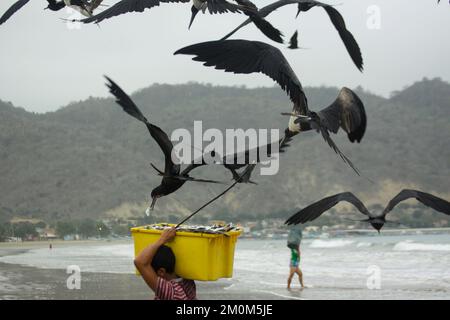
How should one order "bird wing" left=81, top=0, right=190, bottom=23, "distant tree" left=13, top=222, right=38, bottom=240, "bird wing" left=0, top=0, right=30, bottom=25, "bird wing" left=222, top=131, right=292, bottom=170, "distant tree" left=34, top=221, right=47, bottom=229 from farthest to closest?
"distant tree" left=34, top=221, right=47, bottom=229 < "distant tree" left=13, top=222, right=38, bottom=240 < "bird wing" left=0, top=0, right=30, bottom=25 < "bird wing" left=81, top=0, right=190, bottom=23 < "bird wing" left=222, top=131, right=292, bottom=170

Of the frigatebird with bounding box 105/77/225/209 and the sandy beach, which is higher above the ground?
the frigatebird with bounding box 105/77/225/209

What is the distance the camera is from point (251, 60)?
8.42ft

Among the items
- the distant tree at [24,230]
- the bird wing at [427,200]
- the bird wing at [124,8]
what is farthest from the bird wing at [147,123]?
the distant tree at [24,230]

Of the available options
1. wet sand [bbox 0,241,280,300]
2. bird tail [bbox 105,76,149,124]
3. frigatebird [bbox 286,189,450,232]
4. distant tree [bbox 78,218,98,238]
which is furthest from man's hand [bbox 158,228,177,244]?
distant tree [bbox 78,218,98,238]

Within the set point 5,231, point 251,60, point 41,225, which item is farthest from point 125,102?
point 41,225

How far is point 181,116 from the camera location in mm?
72062

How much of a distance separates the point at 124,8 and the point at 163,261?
107 centimetres

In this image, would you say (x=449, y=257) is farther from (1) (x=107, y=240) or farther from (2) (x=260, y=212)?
(2) (x=260, y=212)

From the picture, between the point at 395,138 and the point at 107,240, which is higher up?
the point at 395,138

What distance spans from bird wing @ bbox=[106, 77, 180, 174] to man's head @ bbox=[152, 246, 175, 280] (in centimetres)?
41

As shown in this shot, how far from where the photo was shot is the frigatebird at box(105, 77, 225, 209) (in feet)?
7.95

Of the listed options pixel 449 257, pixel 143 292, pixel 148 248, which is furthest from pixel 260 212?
pixel 148 248

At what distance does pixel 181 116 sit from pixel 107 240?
18.2 metres

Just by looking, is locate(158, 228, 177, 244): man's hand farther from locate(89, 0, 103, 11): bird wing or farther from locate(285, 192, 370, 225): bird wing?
locate(89, 0, 103, 11): bird wing
